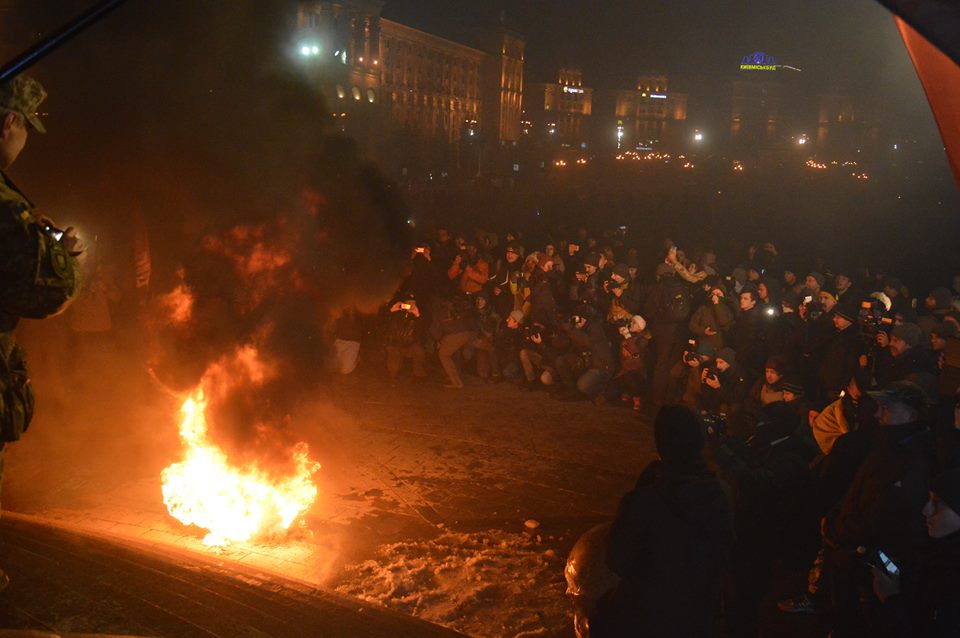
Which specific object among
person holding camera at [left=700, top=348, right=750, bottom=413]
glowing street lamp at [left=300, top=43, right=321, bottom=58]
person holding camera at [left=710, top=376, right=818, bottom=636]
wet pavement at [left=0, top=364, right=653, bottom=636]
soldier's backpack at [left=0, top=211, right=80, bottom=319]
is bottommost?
wet pavement at [left=0, top=364, right=653, bottom=636]

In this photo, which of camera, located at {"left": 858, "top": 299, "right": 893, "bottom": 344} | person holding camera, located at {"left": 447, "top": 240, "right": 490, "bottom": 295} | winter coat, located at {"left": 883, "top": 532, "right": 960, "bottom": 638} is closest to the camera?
winter coat, located at {"left": 883, "top": 532, "right": 960, "bottom": 638}

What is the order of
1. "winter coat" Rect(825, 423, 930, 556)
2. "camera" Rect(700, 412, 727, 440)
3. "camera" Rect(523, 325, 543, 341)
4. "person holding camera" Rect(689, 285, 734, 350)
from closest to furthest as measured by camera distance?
1. "winter coat" Rect(825, 423, 930, 556)
2. "camera" Rect(700, 412, 727, 440)
3. "person holding camera" Rect(689, 285, 734, 350)
4. "camera" Rect(523, 325, 543, 341)

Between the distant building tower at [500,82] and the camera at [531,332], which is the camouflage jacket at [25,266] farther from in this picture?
the distant building tower at [500,82]

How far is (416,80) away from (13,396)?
7467 centimetres

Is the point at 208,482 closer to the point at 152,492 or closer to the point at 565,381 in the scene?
the point at 152,492

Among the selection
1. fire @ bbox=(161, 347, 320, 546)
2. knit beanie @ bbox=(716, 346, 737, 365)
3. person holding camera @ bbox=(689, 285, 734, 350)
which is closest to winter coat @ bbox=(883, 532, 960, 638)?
knit beanie @ bbox=(716, 346, 737, 365)

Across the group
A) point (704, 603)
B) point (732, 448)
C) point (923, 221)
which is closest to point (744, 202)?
point (923, 221)

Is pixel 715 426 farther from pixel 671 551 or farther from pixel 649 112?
pixel 649 112

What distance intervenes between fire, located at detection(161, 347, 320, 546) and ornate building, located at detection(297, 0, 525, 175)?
26.8 meters

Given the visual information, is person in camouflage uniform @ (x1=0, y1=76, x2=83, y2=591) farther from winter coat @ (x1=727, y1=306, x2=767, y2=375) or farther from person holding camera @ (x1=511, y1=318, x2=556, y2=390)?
person holding camera @ (x1=511, y1=318, x2=556, y2=390)

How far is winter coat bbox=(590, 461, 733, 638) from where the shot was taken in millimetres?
3160

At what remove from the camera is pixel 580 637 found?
455cm

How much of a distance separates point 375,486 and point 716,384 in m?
3.80

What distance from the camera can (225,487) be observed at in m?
6.34
